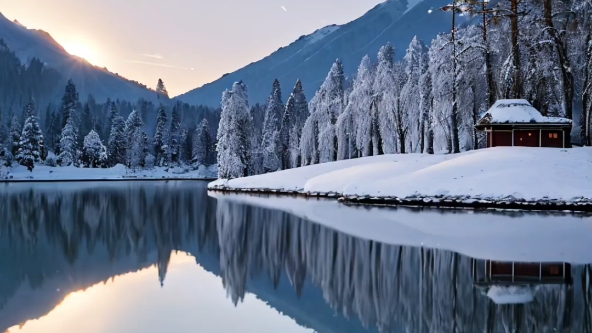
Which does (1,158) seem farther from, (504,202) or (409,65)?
(504,202)

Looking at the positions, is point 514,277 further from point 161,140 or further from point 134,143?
point 161,140

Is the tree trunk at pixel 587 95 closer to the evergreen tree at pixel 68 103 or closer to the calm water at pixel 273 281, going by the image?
the calm water at pixel 273 281

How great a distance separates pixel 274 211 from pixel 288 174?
20.6 meters

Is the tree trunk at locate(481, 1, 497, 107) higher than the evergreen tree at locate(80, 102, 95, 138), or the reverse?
the evergreen tree at locate(80, 102, 95, 138)

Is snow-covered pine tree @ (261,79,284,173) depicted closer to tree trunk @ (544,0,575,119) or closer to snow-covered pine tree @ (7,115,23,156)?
tree trunk @ (544,0,575,119)

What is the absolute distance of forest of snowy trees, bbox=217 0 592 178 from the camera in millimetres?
36281

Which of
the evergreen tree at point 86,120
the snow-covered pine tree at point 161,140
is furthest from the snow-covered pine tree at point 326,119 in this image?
the evergreen tree at point 86,120

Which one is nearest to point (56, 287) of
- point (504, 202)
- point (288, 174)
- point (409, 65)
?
point (504, 202)

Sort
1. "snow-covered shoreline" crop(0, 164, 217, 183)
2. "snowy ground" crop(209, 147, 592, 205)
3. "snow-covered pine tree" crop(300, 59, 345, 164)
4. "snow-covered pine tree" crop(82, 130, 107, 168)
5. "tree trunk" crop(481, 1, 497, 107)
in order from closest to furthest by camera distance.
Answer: "snowy ground" crop(209, 147, 592, 205)
"tree trunk" crop(481, 1, 497, 107)
"snow-covered pine tree" crop(300, 59, 345, 164)
"snow-covered shoreline" crop(0, 164, 217, 183)
"snow-covered pine tree" crop(82, 130, 107, 168)

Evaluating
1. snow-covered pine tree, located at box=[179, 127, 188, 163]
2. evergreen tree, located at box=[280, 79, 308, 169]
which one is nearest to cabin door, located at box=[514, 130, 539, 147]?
evergreen tree, located at box=[280, 79, 308, 169]

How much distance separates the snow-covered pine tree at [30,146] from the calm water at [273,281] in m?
66.9

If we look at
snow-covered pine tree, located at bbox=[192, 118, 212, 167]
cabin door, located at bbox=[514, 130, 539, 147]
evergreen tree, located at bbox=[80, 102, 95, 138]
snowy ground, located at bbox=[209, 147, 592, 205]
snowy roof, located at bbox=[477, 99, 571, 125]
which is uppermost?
evergreen tree, located at bbox=[80, 102, 95, 138]

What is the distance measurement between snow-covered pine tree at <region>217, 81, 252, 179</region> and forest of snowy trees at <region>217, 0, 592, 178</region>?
113 millimetres

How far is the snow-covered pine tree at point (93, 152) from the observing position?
93812 millimetres
